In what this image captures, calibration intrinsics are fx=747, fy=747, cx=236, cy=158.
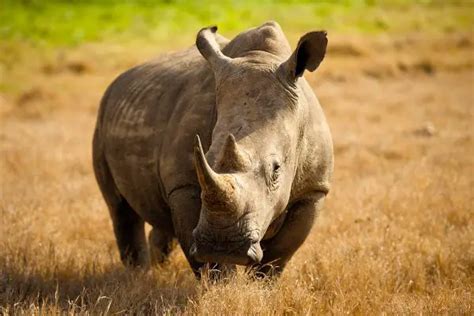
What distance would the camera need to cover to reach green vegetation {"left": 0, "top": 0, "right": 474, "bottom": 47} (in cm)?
2819

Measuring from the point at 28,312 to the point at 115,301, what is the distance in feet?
1.84

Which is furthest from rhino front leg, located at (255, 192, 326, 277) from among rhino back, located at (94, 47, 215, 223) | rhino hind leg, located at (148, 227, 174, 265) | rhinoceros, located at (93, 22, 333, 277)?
rhino hind leg, located at (148, 227, 174, 265)

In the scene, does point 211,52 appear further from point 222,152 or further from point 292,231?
point 292,231

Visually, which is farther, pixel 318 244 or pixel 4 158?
pixel 4 158

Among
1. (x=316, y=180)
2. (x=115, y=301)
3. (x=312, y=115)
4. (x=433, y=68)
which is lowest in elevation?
(x=433, y=68)

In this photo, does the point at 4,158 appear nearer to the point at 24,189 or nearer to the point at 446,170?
the point at 24,189

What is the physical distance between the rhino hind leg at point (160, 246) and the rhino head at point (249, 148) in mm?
2265

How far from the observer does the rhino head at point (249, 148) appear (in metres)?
3.79

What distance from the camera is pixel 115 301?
4.54 meters

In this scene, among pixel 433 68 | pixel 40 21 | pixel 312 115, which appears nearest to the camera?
pixel 312 115

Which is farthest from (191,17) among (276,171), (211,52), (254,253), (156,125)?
(254,253)

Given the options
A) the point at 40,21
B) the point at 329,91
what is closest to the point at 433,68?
the point at 329,91

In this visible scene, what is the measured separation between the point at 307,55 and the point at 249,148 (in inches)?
32.9

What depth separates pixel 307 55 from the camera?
456 centimetres
